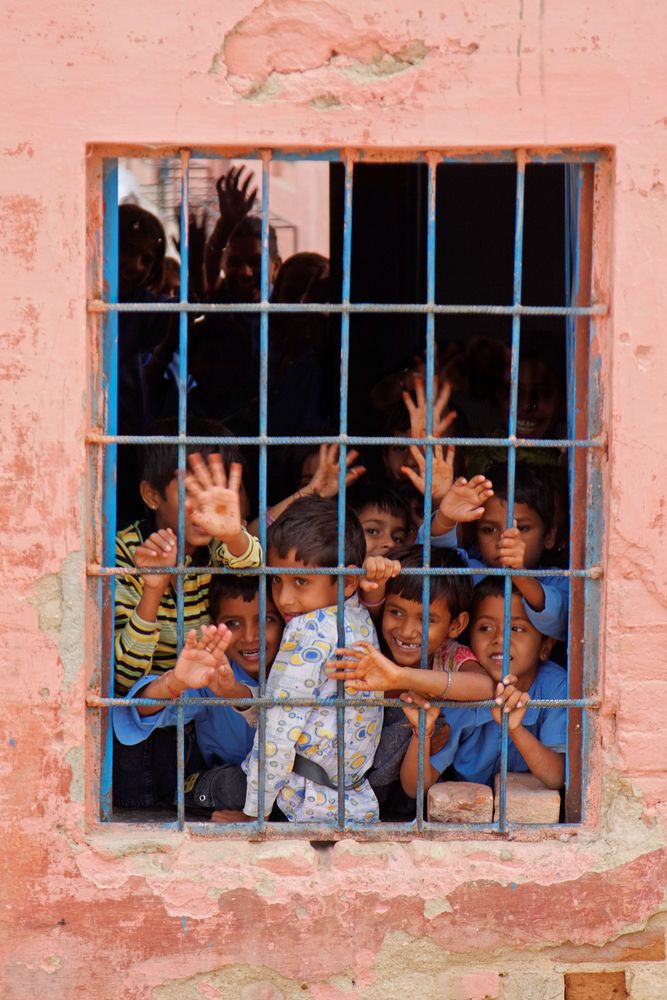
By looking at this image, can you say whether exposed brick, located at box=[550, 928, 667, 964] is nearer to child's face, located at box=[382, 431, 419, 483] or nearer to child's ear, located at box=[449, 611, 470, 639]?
child's ear, located at box=[449, 611, 470, 639]

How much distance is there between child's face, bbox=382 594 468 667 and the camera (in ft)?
9.60

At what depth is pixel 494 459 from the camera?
3.67 m

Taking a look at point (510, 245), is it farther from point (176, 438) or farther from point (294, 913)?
point (294, 913)

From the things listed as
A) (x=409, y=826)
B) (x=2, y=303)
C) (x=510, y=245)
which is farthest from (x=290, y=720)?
(x=510, y=245)

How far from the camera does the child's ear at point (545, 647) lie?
3.06 m

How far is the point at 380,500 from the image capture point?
10.7 feet

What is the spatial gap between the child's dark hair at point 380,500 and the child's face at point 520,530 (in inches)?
8.7

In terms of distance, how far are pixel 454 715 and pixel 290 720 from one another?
47cm

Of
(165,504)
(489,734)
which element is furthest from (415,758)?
(165,504)

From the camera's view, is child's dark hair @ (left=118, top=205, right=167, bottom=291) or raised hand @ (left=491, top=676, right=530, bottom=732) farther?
Result: child's dark hair @ (left=118, top=205, right=167, bottom=291)

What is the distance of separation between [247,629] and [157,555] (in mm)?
462

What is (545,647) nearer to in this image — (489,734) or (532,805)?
(489,734)

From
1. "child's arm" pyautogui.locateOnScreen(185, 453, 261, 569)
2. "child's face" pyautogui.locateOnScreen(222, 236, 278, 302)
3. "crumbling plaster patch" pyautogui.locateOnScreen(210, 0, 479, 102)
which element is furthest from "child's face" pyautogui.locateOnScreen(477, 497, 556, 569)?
"child's face" pyautogui.locateOnScreen(222, 236, 278, 302)

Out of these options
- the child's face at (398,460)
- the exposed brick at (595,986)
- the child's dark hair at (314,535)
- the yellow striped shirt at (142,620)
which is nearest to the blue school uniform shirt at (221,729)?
the yellow striped shirt at (142,620)
